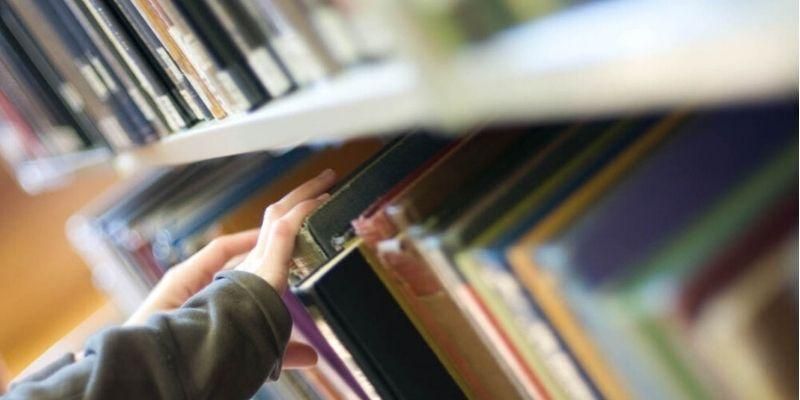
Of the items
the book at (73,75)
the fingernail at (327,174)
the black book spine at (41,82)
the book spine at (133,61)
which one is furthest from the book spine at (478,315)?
the black book spine at (41,82)

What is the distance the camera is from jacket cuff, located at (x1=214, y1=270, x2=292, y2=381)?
0.63 metres

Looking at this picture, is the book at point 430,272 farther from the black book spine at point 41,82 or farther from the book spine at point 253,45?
the black book spine at point 41,82

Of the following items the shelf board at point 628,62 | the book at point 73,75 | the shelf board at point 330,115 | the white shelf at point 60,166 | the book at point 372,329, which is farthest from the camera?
the white shelf at point 60,166

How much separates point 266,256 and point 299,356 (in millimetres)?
131

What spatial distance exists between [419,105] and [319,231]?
301 millimetres

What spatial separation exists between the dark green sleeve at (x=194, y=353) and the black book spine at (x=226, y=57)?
14cm

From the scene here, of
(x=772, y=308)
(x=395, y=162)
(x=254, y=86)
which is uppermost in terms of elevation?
(x=254, y=86)

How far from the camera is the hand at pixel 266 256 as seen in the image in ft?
2.11

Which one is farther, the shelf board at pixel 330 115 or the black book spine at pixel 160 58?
the black book spine at pixel 160 58

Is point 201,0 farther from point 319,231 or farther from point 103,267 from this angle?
point 103,267

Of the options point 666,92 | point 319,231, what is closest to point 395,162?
point 319,231

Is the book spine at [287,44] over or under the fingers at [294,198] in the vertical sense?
over

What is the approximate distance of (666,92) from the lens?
26 cm

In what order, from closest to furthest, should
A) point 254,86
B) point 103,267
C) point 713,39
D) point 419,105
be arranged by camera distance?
point 713,39
point 419,105
point 254,86
point 103,267
